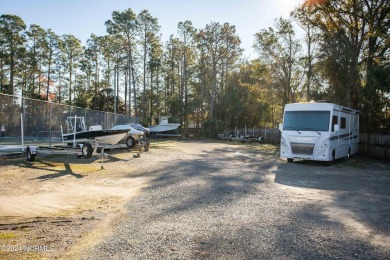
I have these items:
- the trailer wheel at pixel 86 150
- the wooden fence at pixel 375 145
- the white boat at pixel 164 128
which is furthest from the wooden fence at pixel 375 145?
the white boat at pixel 164 128

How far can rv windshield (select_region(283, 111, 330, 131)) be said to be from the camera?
14.0m

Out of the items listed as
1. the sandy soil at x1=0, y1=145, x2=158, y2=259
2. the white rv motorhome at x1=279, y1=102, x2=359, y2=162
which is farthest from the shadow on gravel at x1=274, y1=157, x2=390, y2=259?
the white rv motorhome at x1=279, y1=102, x2=359, y2=162

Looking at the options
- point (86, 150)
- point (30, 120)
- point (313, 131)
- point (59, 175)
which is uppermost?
point (30, 120)

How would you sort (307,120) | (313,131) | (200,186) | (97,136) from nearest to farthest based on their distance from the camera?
(200,186) → (313,131) → (307,120) → (97,136)

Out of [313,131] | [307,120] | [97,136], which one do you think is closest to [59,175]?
[97,136]

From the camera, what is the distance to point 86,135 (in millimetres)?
14703

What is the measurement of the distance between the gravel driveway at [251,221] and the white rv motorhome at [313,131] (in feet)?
14.5

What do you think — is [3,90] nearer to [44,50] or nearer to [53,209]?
[44,50]

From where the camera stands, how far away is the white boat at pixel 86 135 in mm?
14741

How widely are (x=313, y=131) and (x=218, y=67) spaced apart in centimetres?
3215

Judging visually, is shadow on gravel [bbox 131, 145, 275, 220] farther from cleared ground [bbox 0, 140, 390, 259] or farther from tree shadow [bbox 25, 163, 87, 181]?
tree shadow [bbox 25, 163, 87, 181]

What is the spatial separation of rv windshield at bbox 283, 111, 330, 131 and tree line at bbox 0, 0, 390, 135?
3.97m

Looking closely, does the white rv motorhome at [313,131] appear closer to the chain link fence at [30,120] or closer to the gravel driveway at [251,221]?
the gravel driveway at [251,221]

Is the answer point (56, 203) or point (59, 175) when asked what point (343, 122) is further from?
point (56, 203)
